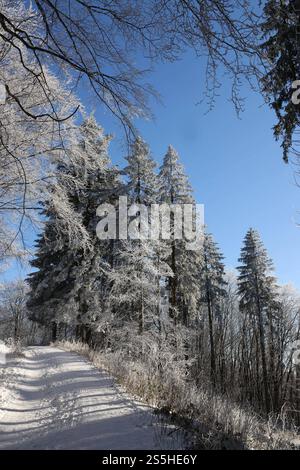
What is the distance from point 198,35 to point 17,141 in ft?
16.1

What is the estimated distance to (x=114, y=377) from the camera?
306 inches

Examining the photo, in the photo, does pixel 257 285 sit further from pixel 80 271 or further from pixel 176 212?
pixel 80 271

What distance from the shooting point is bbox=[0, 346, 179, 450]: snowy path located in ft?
12.5

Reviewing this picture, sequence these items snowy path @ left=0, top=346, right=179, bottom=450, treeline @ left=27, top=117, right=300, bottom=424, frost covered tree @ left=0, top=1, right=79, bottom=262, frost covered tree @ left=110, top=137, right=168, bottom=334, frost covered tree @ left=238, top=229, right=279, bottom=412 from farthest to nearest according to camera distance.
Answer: frost covered tree @ left=238, top=229, right=279, bottom=412 → frost covered tree @ left=110, top=137, right=168, bottom=334 → treeline @ left=27, top=117, right=300, bottom=424 → frost covered tree @ left=0, top=1, right=79, bottom=262 → snowy path @ left=0, top=346, right=179, bottom=450

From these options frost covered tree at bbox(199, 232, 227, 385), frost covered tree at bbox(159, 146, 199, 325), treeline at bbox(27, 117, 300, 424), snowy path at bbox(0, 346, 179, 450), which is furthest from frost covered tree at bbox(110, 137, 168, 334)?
frost covered tree at bbox(199, 232, 227, 385)

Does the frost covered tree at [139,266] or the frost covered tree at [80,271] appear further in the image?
the frost covered tree at [80,271]

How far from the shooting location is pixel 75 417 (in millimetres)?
4773

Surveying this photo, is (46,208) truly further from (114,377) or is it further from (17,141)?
(114,377)

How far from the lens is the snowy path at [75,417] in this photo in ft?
12.5

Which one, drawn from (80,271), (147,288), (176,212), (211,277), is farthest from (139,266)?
(211,277)

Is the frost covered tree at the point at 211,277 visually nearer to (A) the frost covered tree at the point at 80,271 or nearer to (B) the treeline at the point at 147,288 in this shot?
(B) the treeline at the point at 147,288

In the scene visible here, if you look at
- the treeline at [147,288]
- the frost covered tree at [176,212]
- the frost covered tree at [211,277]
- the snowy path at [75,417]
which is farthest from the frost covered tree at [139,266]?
the frost covered tree at [211,277]

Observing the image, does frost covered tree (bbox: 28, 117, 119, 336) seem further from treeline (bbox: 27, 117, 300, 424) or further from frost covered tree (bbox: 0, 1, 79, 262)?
frost covered tree (bbox: 0, 1, 79, 262)
